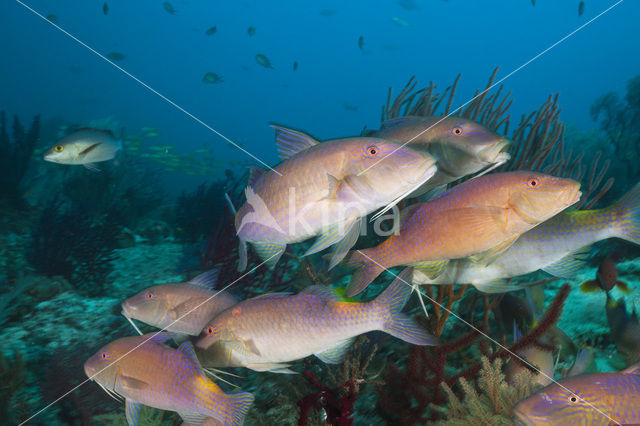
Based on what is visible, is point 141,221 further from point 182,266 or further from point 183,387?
point 183,387

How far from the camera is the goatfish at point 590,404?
4.09 ft

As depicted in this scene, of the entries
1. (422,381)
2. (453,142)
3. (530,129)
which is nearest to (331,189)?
(453,142)

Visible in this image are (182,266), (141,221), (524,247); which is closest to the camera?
(524,247)

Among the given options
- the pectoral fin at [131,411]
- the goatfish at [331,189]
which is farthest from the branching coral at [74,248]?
the goatfish at [331,189]

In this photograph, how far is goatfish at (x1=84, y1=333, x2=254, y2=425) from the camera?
1.95 metres

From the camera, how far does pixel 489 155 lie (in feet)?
6.39

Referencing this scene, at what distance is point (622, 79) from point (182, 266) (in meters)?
140

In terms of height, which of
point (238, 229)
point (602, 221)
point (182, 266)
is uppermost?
point (602, 221)

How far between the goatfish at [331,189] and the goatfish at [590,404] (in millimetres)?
957

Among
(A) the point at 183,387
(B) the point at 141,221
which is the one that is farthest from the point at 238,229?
(B) the point at 141,221

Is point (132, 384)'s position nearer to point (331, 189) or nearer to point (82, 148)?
point (331, 189)

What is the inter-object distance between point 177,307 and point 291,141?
158 cm

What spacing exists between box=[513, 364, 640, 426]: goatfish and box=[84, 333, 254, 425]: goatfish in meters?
1.45

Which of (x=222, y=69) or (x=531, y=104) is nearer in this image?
(x=531, y=104)
